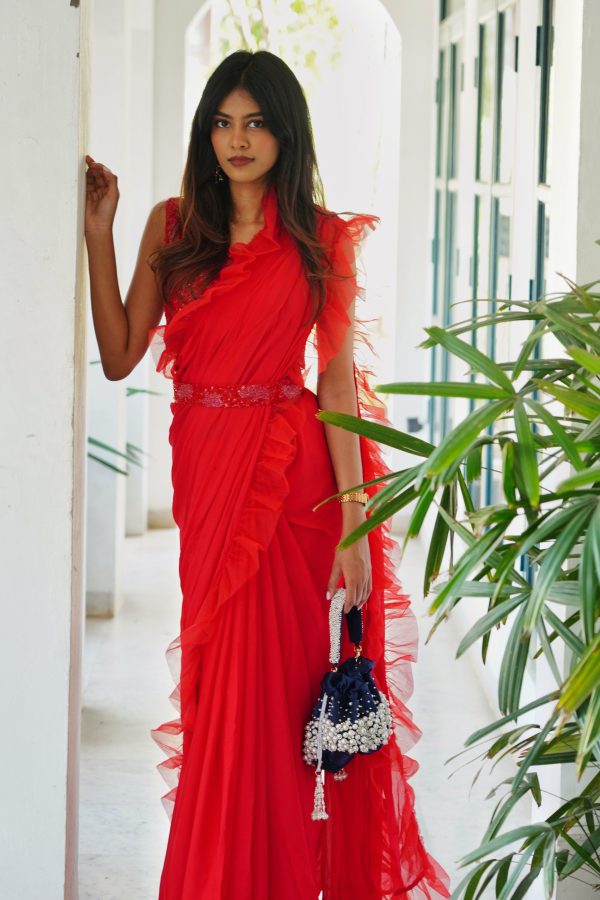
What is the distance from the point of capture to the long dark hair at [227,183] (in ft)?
7.52

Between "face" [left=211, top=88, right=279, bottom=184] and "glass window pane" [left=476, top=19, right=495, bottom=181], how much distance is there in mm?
2698

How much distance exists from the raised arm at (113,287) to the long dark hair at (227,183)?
0.04 meters

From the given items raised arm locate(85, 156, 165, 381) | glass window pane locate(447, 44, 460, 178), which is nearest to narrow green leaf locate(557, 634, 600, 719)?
raised arm locate(85, 156, 165, 381)

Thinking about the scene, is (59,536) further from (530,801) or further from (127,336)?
(530,801)

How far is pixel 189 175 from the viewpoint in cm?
238

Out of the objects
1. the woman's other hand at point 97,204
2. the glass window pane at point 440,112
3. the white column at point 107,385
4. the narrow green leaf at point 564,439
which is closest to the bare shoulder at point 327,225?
the woman's other hand at point 97,204

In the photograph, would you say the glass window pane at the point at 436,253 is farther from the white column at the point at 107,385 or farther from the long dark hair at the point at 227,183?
the long dark hair at the point at 227,183

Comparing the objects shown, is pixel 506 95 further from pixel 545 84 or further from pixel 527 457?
pixel 527 457

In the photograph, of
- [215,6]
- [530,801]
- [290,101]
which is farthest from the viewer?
[215,6]

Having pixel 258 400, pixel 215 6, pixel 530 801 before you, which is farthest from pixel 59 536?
pixel 215 6

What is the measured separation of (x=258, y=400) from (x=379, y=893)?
0.99 m

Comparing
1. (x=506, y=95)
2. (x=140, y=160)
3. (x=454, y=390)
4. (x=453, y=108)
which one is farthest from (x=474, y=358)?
(x=140, y=160)

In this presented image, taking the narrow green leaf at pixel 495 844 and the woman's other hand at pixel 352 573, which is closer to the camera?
the narrow green leaf at pixel 495 844

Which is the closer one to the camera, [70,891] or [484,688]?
[70,891]
